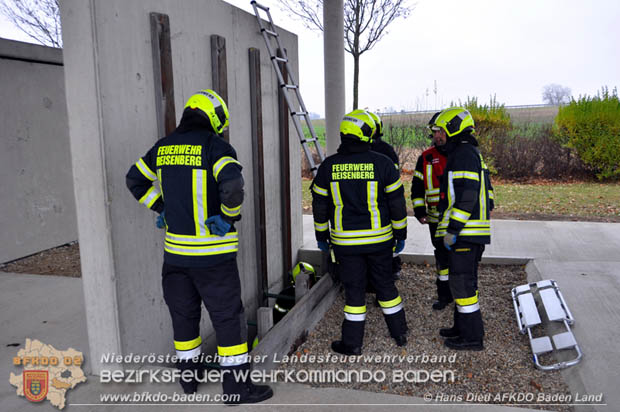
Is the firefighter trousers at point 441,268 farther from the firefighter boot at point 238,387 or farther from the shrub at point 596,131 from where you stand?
the shrub at point 596,131

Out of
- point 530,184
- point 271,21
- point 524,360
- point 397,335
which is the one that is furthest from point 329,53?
point 530,184

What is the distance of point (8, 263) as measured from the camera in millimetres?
6223

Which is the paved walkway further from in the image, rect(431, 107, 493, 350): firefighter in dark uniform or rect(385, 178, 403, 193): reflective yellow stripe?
rect(385, 178, 403, 193): reflective yellow stripe

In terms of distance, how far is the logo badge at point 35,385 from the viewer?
3.03 metres

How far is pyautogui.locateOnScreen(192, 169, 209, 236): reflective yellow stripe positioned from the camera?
2863 mm

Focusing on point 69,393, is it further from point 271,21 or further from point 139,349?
point 271,21

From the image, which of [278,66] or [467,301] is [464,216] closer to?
[467,301]

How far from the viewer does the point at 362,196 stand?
12.9 feet

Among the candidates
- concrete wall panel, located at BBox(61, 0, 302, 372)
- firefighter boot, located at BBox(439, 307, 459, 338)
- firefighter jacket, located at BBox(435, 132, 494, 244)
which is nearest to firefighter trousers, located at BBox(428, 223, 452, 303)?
firefighter boot, located at BBox(439, 307, 459, 338)

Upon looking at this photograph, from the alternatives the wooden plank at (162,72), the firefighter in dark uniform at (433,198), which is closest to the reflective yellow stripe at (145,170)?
the wooden plank at (162,72)

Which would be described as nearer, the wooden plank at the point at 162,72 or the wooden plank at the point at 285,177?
the wooden plank at the point at 162,72

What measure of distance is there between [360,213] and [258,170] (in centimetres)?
164

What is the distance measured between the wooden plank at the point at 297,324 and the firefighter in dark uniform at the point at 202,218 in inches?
17.8

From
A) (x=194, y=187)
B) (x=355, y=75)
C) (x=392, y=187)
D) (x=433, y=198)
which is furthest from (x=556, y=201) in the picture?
(x=194, y=187)
